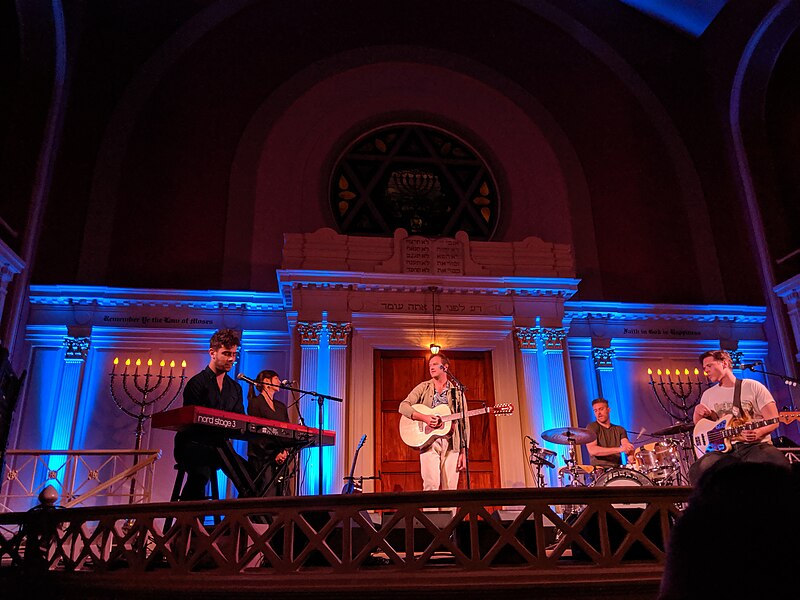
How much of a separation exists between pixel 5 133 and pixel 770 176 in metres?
16.4

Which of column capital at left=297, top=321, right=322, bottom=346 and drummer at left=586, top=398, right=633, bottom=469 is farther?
column capital at left=297, top=321, right=322, bottom=346

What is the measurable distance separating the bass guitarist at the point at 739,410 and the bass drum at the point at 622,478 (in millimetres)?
1030

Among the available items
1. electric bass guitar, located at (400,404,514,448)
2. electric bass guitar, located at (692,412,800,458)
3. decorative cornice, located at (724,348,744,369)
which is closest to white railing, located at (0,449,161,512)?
electric bass guitar, located at (400,404,514,448)

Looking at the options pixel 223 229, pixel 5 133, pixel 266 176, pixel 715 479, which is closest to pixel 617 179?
pixel 266 176

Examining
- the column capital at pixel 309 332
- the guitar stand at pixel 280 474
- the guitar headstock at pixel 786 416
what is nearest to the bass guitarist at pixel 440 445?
the guitar stand at pixel 280 474

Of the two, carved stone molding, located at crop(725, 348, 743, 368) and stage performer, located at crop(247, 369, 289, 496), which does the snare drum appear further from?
carved stone molding, located at crop(725, 348, 743, 368)

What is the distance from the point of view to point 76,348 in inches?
463

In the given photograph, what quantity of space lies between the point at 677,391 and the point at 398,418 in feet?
20.1

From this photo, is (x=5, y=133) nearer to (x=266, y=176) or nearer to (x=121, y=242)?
(x=121, y=242)

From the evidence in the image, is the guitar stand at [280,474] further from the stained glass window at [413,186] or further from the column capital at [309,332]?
the stained glass window at [413,186]

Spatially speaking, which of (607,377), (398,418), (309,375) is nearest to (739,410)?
(398,418)

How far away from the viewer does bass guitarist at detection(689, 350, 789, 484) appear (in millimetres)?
5930

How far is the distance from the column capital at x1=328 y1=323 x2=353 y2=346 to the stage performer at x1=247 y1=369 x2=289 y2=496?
3.03 meters

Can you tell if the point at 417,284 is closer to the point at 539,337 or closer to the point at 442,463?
the point at 539,337
